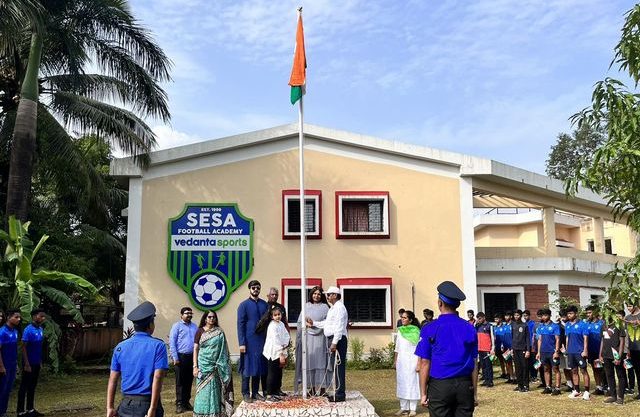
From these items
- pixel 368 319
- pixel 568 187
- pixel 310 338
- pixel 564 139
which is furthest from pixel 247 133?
pixel 564 139

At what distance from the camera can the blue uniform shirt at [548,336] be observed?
36.1ft

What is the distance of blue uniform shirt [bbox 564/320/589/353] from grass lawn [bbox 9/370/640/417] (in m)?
0.86

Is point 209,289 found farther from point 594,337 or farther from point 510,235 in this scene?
point 510,235

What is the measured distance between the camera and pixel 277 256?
611 inches

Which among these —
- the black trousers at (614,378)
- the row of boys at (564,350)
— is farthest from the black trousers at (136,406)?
the black trousers at (614,378)

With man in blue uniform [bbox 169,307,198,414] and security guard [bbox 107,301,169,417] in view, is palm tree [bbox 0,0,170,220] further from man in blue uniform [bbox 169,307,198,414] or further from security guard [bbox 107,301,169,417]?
security guard [bbox 107,301,169,417]

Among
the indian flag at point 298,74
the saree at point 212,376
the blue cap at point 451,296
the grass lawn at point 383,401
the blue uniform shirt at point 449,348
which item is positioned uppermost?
the indian flag at point 298,74

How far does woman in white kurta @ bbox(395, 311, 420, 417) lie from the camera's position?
9222 mm

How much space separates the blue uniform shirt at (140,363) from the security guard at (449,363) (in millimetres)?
2078

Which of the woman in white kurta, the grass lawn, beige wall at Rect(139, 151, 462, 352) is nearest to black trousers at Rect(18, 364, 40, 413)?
the grass lawn

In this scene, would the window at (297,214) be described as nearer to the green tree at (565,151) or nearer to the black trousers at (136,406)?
the black trousers at (136,406)

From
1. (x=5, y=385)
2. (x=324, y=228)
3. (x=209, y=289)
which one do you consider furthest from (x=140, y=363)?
(x=324, y=228)

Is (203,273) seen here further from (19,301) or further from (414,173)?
(414,173)

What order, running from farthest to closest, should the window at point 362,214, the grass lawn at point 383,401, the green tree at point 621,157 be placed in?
1. the window at point 362,214
2. the grass lawn at point 383,401
3. the green tree at point 621,157
